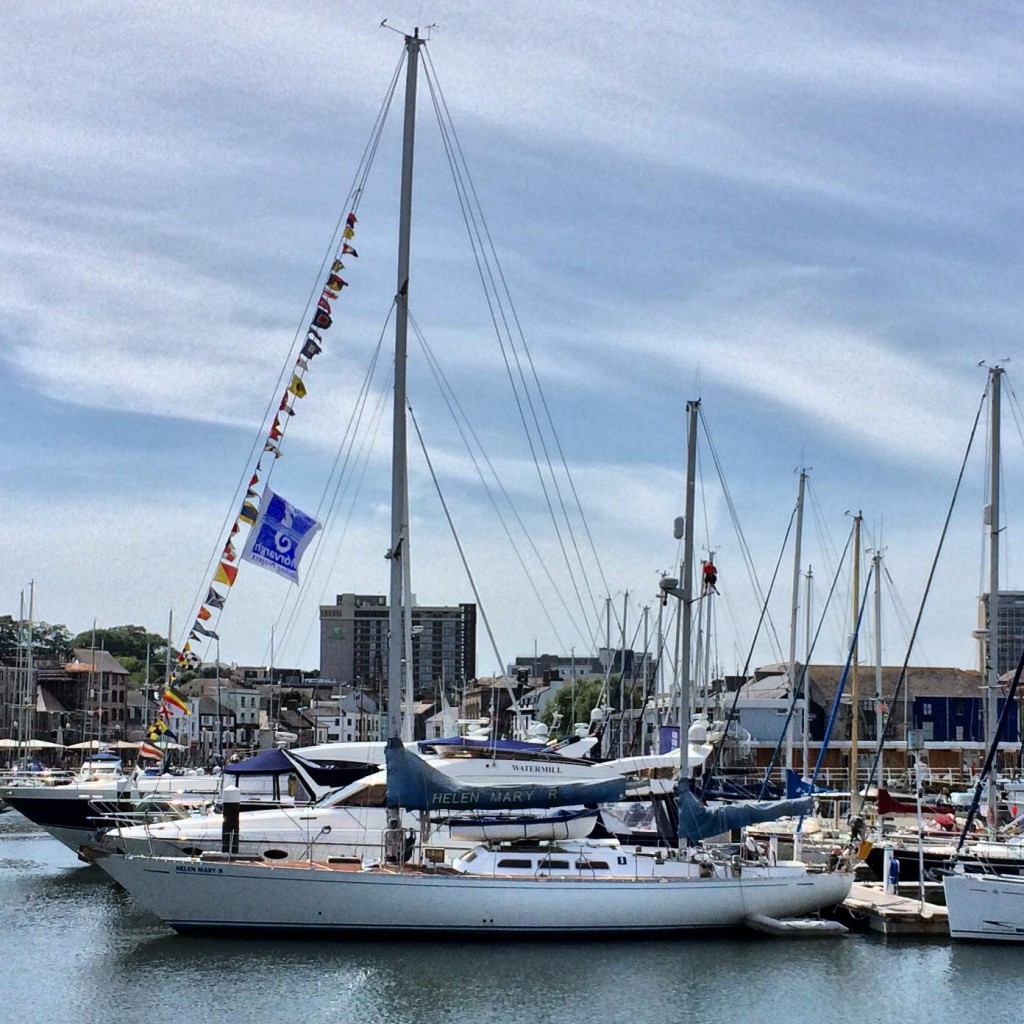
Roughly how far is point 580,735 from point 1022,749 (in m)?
52.9

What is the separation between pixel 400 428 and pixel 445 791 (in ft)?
30.5

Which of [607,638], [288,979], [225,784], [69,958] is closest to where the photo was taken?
[288,979]

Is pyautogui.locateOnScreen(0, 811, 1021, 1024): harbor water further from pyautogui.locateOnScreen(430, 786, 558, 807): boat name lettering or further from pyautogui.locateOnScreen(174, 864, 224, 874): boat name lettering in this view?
pyautogui.locateOnScreen(430, 786, 558, 807): boat name lettering

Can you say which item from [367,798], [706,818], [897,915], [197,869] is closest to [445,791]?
[197,869]

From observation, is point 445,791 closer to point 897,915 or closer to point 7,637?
point 897,915

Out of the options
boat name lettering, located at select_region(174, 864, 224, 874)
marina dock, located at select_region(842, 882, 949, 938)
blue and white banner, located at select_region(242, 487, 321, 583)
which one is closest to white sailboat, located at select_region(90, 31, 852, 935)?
boat name lettering, located at select_region(174, 864, 224, 874)

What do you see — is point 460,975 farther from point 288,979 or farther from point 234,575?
point 234,575

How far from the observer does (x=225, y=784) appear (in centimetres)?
4988

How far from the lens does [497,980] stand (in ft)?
96.6

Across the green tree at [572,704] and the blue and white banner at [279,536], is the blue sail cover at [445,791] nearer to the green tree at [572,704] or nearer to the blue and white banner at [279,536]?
the blue and white banner at [279,536]

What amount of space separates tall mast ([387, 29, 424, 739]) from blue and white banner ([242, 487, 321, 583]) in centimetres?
305

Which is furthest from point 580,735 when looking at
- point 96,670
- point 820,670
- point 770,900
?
point 96,670

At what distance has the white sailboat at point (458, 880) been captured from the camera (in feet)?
107

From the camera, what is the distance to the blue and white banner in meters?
36.5
